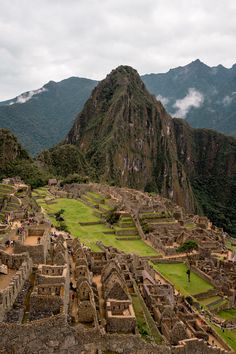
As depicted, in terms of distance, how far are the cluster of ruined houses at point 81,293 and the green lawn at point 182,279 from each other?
23.8ft

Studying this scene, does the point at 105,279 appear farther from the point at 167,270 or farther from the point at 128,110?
the point at 128,110

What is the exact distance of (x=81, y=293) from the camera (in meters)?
21.6

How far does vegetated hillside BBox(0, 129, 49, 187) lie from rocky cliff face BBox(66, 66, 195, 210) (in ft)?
161

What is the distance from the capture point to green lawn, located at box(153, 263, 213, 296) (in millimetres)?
39031

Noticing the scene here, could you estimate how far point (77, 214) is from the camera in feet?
207

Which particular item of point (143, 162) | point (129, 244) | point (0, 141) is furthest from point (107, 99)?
point (129, 244)

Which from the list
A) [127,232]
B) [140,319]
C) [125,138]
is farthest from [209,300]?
[125,138]

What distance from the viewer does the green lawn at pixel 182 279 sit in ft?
128

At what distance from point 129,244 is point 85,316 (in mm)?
31828

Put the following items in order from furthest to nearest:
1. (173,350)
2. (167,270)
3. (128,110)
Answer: (128,110) → (167,270) → (173,350)

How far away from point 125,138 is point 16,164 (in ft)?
261

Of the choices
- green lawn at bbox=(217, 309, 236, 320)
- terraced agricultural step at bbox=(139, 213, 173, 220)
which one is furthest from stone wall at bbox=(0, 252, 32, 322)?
terraced agricultural step at bbox=(139, 213, 173, 220)

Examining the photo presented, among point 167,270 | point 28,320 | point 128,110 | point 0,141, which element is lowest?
point 167,270

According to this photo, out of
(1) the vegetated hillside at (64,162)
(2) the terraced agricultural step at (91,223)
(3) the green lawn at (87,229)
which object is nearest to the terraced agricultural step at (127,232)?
(3) the green lawn at (87,229)
